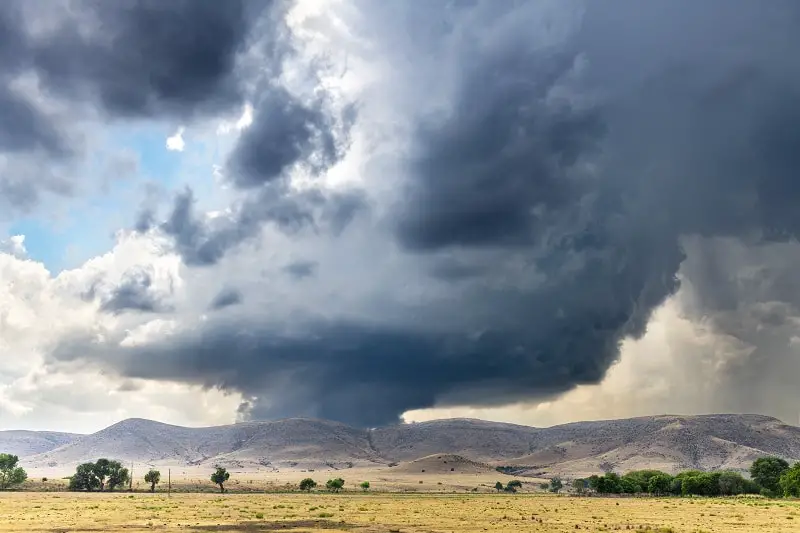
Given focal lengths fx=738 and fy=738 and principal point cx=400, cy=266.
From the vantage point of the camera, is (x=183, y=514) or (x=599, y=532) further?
(x=183, y=514)

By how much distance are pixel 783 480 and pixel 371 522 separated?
148 m

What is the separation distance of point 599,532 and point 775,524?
2608cm

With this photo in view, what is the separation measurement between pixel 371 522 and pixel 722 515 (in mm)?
52638

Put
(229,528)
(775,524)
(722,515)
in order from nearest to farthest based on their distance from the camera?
(229,528) → (775,524) → (722,515)

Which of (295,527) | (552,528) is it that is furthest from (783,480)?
(295,527)

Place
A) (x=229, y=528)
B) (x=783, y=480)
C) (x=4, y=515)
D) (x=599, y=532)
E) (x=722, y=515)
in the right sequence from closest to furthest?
1. (x=599, y=532)
2. (x=229, y=528)
3. (x=4, y=515)
4. (x=722, y=515)
5. (x=783, y=480)

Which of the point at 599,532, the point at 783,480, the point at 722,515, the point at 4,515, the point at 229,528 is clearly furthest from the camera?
the point at 783,480

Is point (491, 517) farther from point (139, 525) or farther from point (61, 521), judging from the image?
point (61, 521)

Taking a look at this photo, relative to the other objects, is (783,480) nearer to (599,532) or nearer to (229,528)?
(599,532)

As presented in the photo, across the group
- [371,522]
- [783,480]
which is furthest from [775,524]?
[783,480]

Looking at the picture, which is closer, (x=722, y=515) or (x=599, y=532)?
(x=599, y=532)

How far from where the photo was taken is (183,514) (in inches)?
4082

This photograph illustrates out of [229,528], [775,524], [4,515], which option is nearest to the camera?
[229,528]

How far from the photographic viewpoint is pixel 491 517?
10250cm
